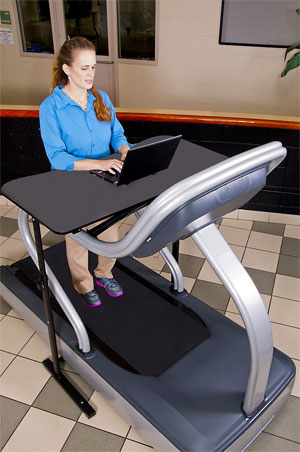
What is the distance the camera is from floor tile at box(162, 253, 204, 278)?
3.23 metres

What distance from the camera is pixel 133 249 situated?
1517mm

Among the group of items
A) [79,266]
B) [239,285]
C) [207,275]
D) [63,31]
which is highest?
[63,31]

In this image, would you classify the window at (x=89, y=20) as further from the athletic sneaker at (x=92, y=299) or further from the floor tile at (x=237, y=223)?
the athletic sneaker at (x=92, y=299)

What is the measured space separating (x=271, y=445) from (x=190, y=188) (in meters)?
1.49

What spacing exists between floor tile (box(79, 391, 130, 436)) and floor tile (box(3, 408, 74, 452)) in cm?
11

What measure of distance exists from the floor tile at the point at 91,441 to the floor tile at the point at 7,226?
2.03m

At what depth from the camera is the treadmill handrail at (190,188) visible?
4.45 feet

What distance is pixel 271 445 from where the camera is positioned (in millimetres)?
2076

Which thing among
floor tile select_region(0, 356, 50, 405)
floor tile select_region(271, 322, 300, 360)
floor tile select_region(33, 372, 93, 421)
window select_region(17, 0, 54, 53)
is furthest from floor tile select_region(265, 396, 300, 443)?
window select_region(17, 0, 54, 53)

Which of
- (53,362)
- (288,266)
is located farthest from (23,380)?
(288,266)

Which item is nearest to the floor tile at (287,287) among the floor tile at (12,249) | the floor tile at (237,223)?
the floor tile at (237,223)

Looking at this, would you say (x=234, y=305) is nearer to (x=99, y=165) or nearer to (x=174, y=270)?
(x=174, y=270)

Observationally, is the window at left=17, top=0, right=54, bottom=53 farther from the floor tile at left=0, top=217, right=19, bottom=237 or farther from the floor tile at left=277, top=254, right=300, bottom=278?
the floor tile at left=277, top=254, right=300, bottom=278

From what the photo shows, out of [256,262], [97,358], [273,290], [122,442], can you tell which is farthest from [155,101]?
[122,442]
